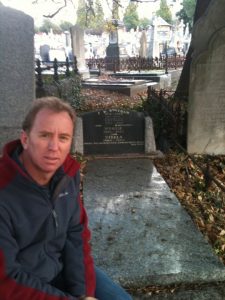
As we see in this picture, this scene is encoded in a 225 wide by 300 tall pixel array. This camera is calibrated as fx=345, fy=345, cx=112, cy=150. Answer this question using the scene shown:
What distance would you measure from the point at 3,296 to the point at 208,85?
5258 mm

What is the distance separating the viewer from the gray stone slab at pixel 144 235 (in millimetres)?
2691

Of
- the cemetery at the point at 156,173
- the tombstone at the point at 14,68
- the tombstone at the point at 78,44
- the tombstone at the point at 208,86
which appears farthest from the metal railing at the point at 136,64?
the tombstone at the point at 14,68

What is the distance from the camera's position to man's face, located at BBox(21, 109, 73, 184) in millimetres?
1576

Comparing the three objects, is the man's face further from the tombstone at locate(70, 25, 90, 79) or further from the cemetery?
the tombstone at locate(70, 25, 90, 79)

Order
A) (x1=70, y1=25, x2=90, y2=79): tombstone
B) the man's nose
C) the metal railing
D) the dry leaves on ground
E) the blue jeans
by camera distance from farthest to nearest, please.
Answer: the metal railing
(x1=70, y1=25, x2=90, y2=79): tombstone
the dry leaves on ground
the blue jeans
the man's nose

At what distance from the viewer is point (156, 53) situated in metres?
33.1

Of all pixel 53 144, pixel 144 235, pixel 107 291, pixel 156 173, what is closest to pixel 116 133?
pixel 156 173

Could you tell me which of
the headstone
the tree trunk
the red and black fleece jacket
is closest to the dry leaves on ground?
the headstone

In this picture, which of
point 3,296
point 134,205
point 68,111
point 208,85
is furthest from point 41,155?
point 208,85

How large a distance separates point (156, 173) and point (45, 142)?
361cm

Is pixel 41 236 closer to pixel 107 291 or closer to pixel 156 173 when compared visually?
pixel 107 291

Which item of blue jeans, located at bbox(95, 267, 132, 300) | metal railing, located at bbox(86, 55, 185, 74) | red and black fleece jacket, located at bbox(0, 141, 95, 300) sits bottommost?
→ blue jeans, located at bbox(95, 267, 132, 300)

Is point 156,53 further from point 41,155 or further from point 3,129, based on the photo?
point 41,155

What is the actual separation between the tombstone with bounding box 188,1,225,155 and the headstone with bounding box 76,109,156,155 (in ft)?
2.98
